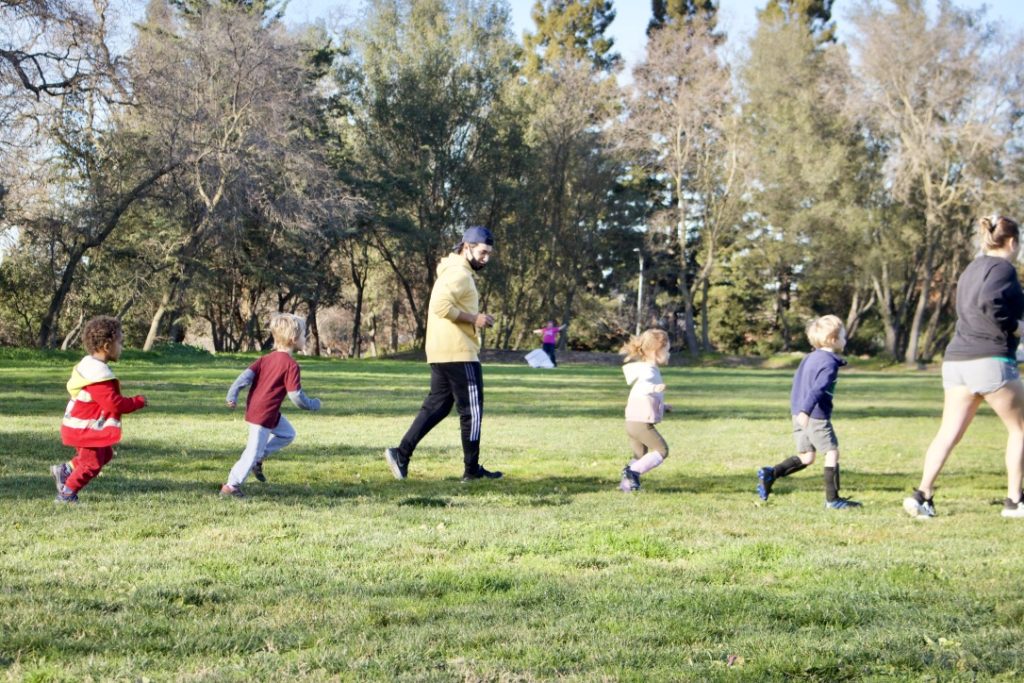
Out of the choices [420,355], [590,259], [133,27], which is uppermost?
[133,27]

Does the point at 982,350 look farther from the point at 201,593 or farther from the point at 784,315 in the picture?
the point at 784,315

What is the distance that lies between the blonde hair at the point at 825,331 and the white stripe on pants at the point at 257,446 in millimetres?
3860

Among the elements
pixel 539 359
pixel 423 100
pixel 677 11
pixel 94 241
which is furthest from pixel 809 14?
pixel 94 241

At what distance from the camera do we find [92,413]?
6938mm

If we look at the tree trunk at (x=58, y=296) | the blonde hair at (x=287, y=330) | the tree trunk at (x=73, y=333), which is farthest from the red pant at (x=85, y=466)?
the tree trunk at (x=73, y=333)

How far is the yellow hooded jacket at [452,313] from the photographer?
8648 millimetres

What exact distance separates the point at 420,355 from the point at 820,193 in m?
18.4

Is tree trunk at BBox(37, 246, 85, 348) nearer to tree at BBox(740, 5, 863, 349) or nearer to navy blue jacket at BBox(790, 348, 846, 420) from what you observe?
navy blue jacket at BBox(790, 348, 846, 420)

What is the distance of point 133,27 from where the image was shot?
29859 mm

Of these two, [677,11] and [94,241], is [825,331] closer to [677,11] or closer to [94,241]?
[94,241]

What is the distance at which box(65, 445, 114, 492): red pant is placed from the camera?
683cm

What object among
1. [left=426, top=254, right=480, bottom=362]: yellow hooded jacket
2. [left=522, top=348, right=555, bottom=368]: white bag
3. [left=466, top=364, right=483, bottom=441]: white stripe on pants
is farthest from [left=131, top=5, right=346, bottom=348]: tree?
[left=466, top=364, right=483, bottom=441]: white stripe on pants

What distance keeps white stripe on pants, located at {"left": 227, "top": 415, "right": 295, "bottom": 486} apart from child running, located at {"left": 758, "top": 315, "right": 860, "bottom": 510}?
350 centimetres

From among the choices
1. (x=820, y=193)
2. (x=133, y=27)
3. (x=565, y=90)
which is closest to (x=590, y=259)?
(x=565, y=90)
